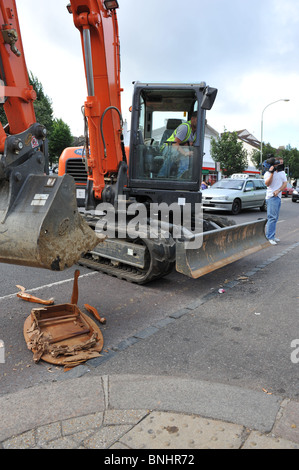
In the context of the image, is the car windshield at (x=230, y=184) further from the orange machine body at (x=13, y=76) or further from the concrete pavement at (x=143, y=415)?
the concrete pavement at (x=143, y=415)

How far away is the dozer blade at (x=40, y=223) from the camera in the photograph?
300 cm

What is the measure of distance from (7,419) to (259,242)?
5.52 meters

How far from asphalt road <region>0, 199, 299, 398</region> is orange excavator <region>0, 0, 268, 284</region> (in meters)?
0.41

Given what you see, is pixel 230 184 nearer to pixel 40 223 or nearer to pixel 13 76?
pixel 13 76

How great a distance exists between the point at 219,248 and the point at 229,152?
31689 millimetres

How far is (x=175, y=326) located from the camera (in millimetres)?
4027

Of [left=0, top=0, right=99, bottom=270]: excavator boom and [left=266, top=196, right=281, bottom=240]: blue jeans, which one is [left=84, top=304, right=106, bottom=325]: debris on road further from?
[left=266, top=196, right=281, bottom=240]: blue jeans

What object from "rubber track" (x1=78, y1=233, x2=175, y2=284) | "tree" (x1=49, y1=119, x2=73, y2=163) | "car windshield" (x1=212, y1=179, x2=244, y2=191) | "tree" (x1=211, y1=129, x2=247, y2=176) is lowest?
"rubber track" (x1=78, y1=233, x2=175, y2=284)

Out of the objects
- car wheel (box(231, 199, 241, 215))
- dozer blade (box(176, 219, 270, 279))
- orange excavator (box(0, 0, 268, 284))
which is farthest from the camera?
car wheel (box(231, 199, 241, 215))

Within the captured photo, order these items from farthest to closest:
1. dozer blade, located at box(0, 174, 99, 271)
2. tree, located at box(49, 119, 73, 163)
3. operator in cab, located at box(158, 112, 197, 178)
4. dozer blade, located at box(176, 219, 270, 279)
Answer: tree, located at box(49, 119, 73, 163) < operator in cab, located at box(158, 112, 197, 178) < dozer blade, located at box(176, 219, 270, 279) < dozer blade, located at box(0, 174, 99, 271)

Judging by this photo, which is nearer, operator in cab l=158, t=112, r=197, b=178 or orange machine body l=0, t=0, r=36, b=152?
orange machine body l=0, t=0, r=36, b=152

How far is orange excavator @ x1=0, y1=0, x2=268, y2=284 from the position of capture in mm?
3162

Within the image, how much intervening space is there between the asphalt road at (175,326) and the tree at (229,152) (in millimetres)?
30791

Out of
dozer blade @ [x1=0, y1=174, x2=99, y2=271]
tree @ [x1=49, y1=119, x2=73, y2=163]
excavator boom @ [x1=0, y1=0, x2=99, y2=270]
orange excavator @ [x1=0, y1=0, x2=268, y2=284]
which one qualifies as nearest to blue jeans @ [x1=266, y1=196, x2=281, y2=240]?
orange excavator @ [x1=0, y1=0, x2=268, y2=284]
